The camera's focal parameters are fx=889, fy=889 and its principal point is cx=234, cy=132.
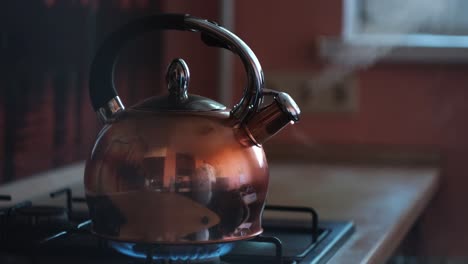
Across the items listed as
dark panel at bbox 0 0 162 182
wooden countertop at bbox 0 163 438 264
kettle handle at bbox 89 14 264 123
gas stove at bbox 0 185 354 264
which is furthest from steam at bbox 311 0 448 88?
kettle handle at bbox 89 14 264 123

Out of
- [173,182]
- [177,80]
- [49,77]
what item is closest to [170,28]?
[177,80]

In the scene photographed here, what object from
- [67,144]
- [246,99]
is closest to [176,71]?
[246,99]

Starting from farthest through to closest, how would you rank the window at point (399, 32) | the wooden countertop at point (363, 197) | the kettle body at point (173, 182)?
the window at point (399, 32) < the wooden countertop at point (363, 197) < the kettle body at point (173, 182)

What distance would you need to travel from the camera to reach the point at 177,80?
3.13 ft

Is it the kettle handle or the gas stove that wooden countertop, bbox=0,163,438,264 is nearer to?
the gas stove

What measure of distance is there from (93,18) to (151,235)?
796mm

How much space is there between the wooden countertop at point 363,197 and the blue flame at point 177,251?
0.16 m

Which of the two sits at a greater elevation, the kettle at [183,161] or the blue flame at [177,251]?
the kettle at [183,161]

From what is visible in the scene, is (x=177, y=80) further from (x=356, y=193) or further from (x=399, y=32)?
(x=399, y=32)

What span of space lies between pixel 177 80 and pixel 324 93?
1.15m

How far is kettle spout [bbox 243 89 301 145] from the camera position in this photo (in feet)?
3.08

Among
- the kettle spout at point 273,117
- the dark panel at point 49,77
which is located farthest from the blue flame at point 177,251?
the dark panel at point 49,77

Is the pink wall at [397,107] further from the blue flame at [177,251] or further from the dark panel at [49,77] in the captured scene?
the blue flame at [177,251]

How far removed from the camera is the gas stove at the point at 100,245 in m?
0.94
